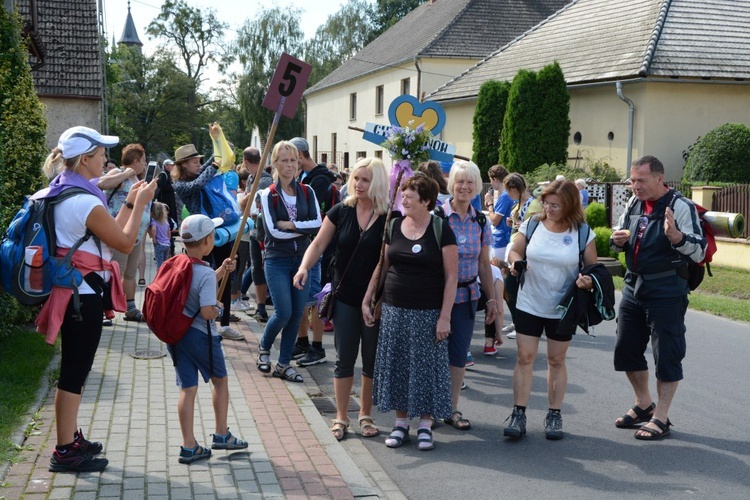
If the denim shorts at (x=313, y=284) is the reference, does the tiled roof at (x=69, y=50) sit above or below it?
above

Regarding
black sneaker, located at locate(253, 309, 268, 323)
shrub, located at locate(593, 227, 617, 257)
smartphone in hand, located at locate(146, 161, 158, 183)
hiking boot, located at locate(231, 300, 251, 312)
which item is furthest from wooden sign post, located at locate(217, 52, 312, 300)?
shrub, located at locate(593, 227, 617, 257)

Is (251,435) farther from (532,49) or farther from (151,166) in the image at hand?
(532,49)

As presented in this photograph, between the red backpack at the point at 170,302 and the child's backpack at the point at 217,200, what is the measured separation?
377 cm

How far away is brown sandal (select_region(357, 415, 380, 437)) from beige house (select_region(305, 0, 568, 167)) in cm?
2648

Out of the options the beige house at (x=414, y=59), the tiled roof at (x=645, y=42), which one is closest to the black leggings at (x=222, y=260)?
the tiled roof at (x=645, y=42)

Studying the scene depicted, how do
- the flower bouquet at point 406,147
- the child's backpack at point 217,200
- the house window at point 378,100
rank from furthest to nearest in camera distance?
the house window at point 378,100 → the child's backpack at point 217,200 → the flower bouquet at point 406,147

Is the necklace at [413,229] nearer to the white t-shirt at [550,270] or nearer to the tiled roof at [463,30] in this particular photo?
the white t-shirt at [550,270]

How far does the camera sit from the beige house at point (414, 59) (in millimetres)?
38344

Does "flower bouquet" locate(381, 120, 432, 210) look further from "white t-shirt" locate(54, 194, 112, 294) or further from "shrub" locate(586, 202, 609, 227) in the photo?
"shrub" locate(586, 202, 609, 227)

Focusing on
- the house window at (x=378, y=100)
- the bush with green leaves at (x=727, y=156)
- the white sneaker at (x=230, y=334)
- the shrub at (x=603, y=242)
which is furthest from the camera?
the house window at (x=378, y=100)

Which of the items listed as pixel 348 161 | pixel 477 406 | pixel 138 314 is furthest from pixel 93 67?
pixel 348 161

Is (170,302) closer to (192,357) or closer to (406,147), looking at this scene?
(192,357)

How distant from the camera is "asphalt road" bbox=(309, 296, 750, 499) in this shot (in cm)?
516

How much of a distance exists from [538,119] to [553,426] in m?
19.3
